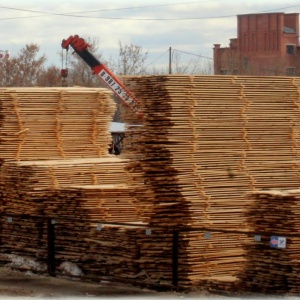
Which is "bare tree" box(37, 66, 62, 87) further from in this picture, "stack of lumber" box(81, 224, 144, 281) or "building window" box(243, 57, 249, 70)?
"stack of lumber" box(81, 224, 144, 281)

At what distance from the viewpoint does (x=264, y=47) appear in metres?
54.4

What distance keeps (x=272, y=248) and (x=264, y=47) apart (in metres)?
42.7

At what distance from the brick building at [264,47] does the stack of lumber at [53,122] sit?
32874 mm

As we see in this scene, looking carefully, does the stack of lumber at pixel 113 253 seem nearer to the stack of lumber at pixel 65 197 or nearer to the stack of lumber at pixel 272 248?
the stack of lumber at pixel 65 197

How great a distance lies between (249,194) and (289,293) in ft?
4.77

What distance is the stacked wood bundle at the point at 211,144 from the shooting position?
45.4ft

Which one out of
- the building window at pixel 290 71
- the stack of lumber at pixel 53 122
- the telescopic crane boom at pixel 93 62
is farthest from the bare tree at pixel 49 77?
the stack of lumber at pixel 53 122

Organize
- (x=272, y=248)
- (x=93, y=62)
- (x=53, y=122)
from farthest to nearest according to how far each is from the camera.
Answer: (x=93, y=62)
(x=53, y=122)
(x=272, y=248)

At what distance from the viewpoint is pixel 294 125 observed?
47.4ft

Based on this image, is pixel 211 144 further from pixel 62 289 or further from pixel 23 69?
pixel 23 69

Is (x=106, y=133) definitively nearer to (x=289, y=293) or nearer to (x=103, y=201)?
(x=103, y=201)

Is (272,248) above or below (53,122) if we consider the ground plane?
below

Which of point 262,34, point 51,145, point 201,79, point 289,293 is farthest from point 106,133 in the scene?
point 262,34

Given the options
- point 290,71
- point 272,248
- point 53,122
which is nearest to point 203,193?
point 272,248
